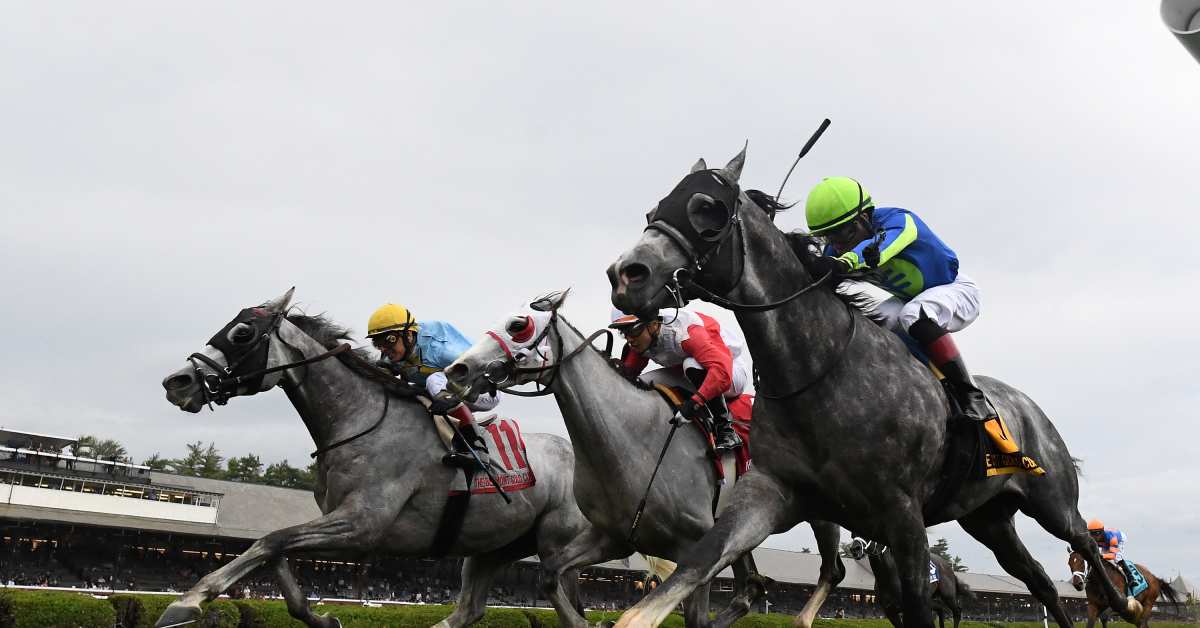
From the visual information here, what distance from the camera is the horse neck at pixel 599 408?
6.84 meters

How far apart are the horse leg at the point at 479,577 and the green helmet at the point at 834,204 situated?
4.58m

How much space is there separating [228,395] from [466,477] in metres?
1.93

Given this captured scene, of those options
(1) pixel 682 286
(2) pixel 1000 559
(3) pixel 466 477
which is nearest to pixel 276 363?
(3) pixel 466 477

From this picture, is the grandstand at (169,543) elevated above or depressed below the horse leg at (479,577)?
above

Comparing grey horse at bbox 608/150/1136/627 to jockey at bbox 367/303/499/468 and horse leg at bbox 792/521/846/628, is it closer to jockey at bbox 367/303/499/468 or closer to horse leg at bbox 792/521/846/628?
horse leg at bbox 792/521/846/628

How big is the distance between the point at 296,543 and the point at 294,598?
1.21 ft

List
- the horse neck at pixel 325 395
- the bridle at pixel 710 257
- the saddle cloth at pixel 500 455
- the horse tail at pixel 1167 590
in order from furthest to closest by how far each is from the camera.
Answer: the horse tail at pixel 1167 590, the saddle cloth at pixel 500 455, the horse neck at pixel 325 395, the bridle at pixel 710 257

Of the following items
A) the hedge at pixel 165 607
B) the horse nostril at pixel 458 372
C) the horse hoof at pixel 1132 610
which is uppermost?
the horse nostril at pixel 458 372

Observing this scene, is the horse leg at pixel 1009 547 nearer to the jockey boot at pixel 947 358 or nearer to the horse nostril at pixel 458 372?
the jockey boot at pixel 947 358

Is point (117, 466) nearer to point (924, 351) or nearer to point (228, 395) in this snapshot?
point (228, 395)

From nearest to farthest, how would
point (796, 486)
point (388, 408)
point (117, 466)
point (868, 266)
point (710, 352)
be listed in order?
point (796, 486), point (868, 266), point (710, 352), point (388, 408), point (117, 466)

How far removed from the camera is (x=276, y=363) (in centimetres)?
791

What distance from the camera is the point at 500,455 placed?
870 centimetres

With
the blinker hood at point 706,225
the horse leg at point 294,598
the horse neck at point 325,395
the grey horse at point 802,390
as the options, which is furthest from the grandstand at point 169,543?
the blinker hood at point 706,225
